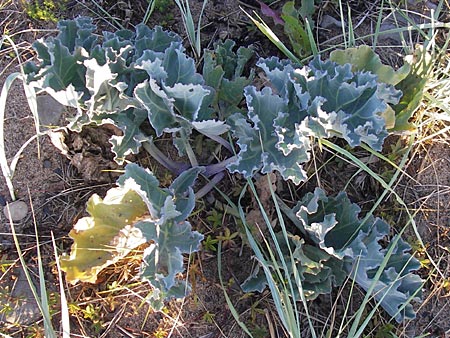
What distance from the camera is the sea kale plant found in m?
1.89

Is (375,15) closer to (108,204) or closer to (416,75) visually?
(416,75)

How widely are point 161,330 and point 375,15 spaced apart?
1613 millimetres

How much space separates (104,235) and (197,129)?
1.63 feet

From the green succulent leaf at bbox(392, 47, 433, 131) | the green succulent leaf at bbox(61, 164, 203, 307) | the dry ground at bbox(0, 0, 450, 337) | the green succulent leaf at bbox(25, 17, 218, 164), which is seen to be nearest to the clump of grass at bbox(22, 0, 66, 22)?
the dry ground at bbox(0, 0, 450, 337)

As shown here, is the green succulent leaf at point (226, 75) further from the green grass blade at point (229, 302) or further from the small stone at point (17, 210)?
the small stone at point (17, 210)

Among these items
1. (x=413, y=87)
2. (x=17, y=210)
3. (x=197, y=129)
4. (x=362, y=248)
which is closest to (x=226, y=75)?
(x=197, y=129)

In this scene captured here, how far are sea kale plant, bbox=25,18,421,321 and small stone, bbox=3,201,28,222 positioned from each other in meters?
0.34

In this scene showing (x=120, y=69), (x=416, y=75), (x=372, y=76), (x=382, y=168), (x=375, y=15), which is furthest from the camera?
(x=375, y=15)

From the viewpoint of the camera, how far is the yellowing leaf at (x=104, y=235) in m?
1.98

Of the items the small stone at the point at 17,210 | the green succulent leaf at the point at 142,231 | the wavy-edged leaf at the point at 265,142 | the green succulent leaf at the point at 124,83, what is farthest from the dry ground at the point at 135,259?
the wavy-edged leaf at the point at 265,142

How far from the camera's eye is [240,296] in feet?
7.05

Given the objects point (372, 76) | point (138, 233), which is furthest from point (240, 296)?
point (372, 76)

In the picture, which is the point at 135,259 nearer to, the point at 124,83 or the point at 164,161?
the point at 164,161

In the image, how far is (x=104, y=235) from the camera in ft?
6.71
